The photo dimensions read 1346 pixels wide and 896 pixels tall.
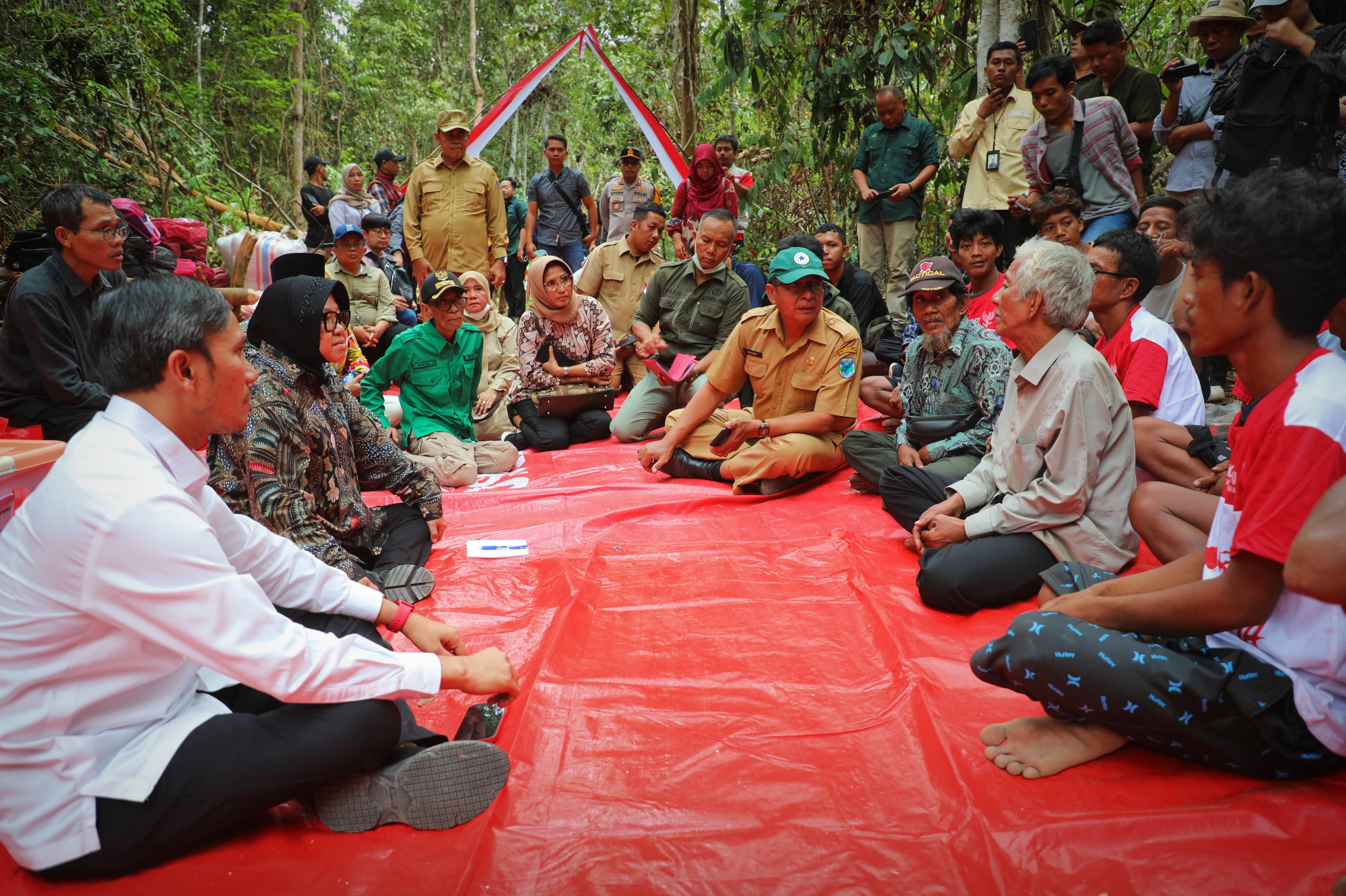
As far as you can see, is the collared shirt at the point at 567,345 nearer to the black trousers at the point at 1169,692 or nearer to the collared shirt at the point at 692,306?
the collared shirt at the point at 692,306

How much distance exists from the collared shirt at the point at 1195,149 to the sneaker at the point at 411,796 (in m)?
4.63

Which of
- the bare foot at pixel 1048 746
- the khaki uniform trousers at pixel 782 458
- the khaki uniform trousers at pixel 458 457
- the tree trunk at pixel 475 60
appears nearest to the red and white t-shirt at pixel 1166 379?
the khaki uniform trousers at pixel 782 458

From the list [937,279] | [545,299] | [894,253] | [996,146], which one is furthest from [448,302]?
[996,146]

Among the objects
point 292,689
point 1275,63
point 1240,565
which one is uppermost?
point 1275,63

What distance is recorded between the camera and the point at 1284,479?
1426 mm

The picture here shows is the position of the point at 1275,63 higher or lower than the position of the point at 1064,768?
higher

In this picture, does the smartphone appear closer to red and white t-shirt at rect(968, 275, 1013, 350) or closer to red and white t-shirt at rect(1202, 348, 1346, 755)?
red and white t-shirt at rect(1202, 348, 1346, 755)

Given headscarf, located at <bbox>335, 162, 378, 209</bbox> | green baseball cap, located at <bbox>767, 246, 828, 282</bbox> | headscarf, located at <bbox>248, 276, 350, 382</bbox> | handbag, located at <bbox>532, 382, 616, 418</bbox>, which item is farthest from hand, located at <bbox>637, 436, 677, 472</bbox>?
headscarf, located at <bbox>335, 162, 378, 209</bbox>

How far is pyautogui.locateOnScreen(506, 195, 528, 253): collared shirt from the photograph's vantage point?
900 centimetres

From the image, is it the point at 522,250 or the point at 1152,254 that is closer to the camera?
the point at 1152,254

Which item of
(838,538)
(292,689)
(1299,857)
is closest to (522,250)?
(838,538)

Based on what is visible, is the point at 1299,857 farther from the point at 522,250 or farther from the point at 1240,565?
the point at 522,250

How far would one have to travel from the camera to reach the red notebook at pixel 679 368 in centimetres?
534

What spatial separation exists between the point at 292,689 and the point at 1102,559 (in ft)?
7.55
